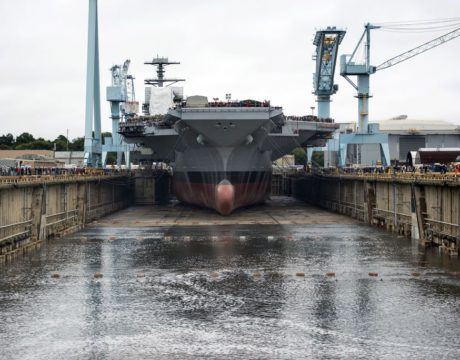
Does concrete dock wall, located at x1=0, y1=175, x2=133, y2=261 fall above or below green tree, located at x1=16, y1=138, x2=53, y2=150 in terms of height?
below

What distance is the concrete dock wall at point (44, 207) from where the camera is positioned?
25.5m

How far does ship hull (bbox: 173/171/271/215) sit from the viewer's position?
40.9 meters

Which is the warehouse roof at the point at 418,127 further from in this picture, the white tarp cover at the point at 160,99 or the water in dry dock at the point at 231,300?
the water in dry dock at the point at 231,300

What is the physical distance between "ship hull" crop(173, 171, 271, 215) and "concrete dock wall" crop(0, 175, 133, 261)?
5.96 metres

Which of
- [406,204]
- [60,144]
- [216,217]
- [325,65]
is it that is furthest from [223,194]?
[60,144]

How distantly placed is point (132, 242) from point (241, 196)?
49.1 ft

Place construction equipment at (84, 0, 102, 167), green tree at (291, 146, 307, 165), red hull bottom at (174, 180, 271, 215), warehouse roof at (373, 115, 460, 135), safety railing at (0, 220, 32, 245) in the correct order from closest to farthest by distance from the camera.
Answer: safety railing at (0, 220, 32, 245) → red hull bottom at (174, 180, 271, 215) → construction equipment at (84, 0, 102, 167) → warehouse roof at (373, 115, 460, 135) → green tree at (291, 146, 307, 165)

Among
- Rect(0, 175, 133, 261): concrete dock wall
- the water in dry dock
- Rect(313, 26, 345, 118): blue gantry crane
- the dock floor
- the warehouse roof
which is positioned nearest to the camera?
the water in dry dock

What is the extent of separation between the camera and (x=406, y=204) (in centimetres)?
3228

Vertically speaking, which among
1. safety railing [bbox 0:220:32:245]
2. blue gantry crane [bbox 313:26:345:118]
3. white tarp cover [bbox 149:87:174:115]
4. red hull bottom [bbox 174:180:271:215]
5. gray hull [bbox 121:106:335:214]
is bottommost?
safety railing [bbox 0:220:32:245]

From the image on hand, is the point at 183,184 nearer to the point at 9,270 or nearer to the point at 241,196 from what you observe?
the point at 241,196

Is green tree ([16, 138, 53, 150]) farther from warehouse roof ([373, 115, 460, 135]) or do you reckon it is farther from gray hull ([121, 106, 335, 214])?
gray hull ([121, 106, 335, 214])

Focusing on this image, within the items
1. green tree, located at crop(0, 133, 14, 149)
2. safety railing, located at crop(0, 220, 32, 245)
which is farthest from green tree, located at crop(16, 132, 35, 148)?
safety railing, located at crop(0, 220, 32, 245)

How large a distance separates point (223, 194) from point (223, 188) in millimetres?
420
